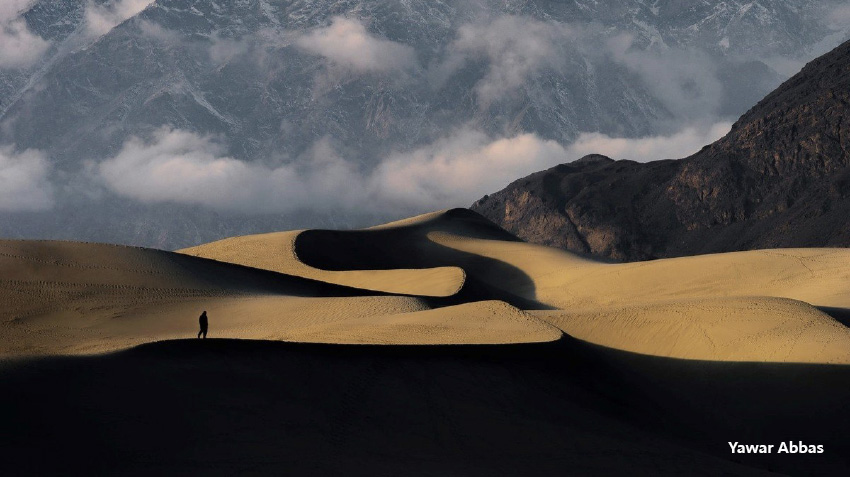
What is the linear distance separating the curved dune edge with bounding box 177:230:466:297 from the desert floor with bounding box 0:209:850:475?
1336mm

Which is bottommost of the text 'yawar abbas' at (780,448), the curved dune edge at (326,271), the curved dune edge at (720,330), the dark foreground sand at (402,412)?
the text 'yawar abbas' at (780,448)

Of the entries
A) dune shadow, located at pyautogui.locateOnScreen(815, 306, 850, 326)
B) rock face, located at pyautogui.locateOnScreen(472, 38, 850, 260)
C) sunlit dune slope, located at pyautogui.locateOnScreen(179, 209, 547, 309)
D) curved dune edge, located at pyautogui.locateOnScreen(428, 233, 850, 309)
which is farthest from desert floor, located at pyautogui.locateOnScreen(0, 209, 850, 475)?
rock face, located at pyautogui.locateOnScreen(472, 38, 850, 260)

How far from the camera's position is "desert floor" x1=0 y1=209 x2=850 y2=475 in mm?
19031

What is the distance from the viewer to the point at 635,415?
2681 centimetres

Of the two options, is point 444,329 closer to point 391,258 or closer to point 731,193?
point 391,258

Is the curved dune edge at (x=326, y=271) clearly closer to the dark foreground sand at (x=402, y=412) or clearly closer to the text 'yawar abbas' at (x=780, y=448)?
the dark foreground sand at (x=402, y=412)

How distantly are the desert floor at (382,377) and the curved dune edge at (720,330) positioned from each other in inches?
3.2

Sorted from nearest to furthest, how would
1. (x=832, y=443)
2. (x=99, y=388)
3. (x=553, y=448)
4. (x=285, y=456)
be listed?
(x=285, y=456) → (x=99, y=388) → (x=553, y=448) → (x=832, y=443)

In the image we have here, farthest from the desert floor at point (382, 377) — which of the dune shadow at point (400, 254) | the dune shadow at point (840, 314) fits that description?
the dune shadow at point (400, 254)

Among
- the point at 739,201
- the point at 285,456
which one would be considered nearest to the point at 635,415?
the point at 285,456

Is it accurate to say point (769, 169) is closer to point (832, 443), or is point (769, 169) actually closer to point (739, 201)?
point (739, 201)

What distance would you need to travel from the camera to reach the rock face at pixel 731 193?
11894cm

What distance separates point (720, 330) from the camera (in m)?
33.4

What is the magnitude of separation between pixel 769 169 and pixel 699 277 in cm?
7899
